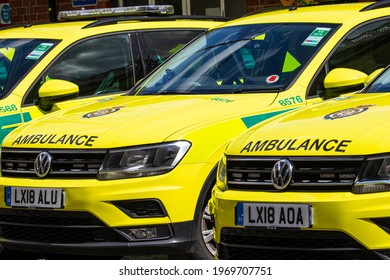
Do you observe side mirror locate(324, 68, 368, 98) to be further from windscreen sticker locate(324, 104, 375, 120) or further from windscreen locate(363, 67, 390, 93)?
windscreen sticker locate(324, 104, 375, 120)

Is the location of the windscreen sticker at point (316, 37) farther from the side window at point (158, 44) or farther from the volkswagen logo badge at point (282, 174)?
the volkswagen logo badge at point (282, 174)

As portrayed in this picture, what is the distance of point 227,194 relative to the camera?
19.2ft

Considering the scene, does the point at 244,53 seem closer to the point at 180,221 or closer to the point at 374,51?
the point at 374,51

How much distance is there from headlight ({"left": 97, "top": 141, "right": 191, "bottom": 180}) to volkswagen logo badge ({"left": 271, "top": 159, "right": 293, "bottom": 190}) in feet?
3.98

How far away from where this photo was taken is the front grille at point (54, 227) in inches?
267

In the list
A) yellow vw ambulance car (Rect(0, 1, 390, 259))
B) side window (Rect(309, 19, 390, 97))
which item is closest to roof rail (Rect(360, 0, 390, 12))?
yellow vw ambulance car (Rect(0, 1, 390, 259))

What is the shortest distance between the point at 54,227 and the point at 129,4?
11.9 meters

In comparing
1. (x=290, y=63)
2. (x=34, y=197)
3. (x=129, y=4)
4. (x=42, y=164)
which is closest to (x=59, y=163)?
(x=42, y=164)

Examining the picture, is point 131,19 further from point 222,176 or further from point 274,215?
point 274,215

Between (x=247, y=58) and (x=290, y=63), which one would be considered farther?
(x=247, y=58)

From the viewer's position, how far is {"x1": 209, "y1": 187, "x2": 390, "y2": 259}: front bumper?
518 cm

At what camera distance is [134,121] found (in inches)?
277
